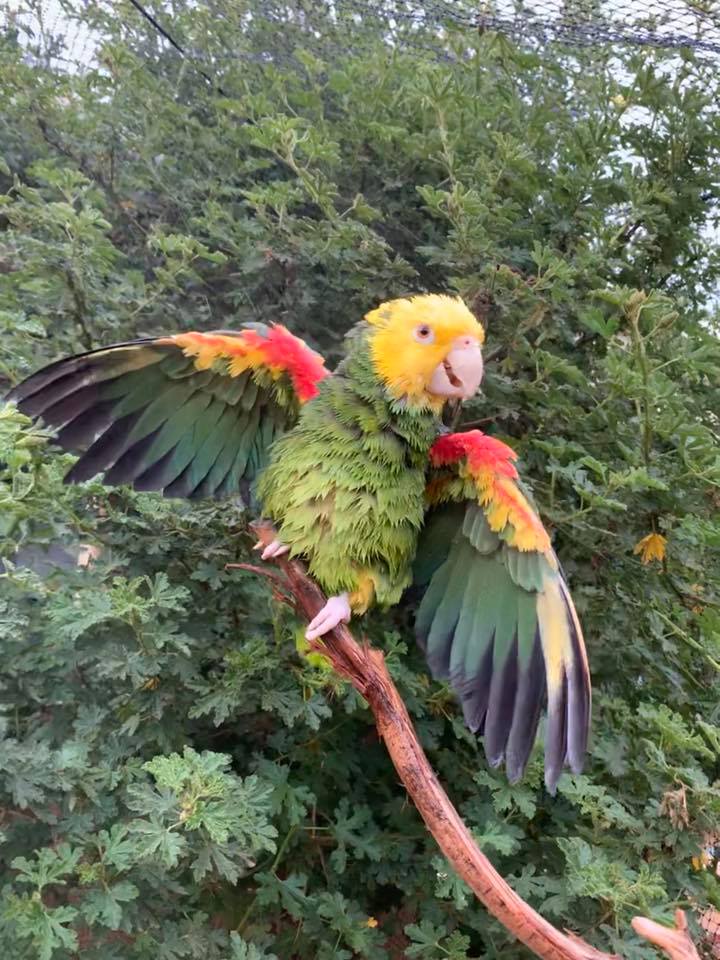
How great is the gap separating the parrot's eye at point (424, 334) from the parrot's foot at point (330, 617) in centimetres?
27

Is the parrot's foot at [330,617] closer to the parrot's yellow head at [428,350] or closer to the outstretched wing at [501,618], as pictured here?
the outstretched wing at [501,618]

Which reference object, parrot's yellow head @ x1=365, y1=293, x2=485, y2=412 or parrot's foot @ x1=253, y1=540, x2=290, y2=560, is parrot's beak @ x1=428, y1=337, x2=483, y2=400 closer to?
parrot's yellow head @ x1=365, y1=293, x2=485, y2=412

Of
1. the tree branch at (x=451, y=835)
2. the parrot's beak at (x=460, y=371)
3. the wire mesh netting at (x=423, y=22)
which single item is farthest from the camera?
the wire mesh netting at (x=423, y=22)

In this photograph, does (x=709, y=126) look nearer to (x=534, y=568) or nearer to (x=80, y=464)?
(x=534, y=568)

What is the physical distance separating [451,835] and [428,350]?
17.6 inches

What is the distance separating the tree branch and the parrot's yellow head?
257 millimetres

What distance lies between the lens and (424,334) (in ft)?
2.16

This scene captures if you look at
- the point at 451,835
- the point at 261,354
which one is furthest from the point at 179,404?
the point at 451,835

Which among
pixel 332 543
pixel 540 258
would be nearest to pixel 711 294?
pixel 540 258

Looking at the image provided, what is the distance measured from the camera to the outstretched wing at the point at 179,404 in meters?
0.70

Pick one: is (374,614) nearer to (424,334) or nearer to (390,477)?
(390,477)

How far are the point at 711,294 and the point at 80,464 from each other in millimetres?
1080

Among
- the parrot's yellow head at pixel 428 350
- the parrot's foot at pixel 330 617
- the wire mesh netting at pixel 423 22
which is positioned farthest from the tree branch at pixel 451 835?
the wire mesh netting at pixel 423 22

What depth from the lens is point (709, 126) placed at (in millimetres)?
985
